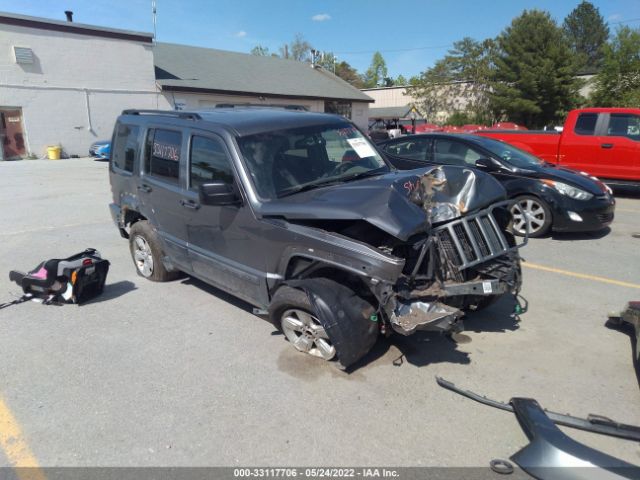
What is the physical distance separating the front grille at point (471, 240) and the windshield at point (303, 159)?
3.47ft

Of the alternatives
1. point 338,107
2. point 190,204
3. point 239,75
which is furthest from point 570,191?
point 338,107

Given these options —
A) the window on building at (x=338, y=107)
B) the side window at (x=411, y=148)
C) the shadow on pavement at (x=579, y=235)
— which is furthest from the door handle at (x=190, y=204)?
the window on building at (x=338, y=107)

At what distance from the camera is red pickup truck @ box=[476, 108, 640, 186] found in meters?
10.1

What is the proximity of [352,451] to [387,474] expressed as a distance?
25 centimetres

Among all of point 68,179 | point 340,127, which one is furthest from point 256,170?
point 68,179

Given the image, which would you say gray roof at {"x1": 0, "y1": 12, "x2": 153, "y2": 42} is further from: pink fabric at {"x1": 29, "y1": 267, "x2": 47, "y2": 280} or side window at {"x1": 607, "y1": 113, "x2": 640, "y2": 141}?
side window at {"x1": 607, "y1": 113, "x2": 640, "y2": 141}

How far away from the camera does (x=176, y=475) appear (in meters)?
2.62

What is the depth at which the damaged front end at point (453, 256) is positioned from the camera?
3.28 meters

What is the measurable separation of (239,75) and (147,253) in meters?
27.3

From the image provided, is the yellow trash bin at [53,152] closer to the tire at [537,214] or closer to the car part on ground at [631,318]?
the tire at [537,214]

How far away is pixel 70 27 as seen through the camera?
2338cm

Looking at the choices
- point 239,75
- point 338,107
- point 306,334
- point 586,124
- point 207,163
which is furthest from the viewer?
point 338,107

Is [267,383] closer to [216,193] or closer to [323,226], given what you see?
[323,226]

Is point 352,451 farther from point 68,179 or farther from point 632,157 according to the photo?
point 68,179
